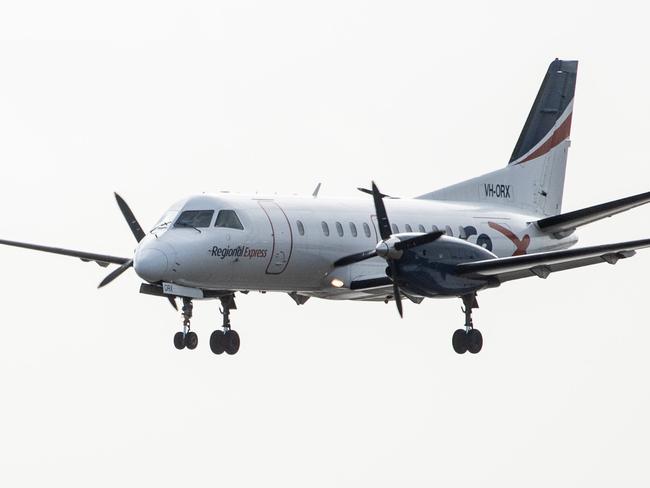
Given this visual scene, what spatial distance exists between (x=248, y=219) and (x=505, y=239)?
743 centimetres

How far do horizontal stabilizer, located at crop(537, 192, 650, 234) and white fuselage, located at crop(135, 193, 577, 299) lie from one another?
2254 millimetres

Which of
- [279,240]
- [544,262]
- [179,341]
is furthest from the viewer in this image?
[179,341]

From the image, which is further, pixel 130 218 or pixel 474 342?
pixel 130 218

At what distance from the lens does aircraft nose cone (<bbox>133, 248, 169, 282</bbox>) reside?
1150 inches

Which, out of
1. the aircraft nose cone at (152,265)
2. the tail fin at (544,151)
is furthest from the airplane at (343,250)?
the tail fin at (544,151)

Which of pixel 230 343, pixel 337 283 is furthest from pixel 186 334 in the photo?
pixel 337 283

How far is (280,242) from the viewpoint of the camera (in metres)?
30.7

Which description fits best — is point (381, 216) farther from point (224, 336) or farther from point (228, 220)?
point (224, 336)

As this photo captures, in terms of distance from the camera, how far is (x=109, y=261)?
111 feet

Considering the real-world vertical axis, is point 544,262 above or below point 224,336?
above

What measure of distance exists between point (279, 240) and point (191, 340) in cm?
270

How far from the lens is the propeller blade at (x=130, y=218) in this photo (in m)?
33.2

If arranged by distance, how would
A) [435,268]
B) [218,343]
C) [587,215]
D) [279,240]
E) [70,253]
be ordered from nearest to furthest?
1. [435,268]
2. [279,240]
3. [218,343]
4. [587,215]
5. [70,253]

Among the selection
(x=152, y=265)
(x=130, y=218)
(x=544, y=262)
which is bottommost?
(x=152, y=265)
